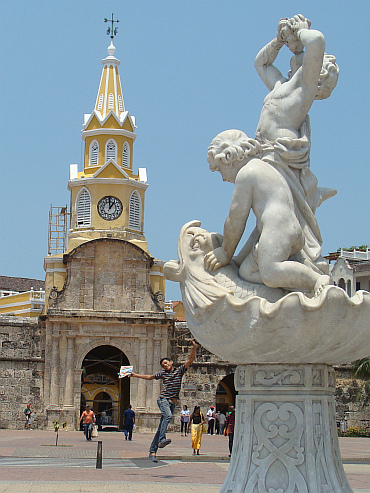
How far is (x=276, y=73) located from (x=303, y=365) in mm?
2856

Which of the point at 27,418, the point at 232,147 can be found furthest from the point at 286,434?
the point at 27,418

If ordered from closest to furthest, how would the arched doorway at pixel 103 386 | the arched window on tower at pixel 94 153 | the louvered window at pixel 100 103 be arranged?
the arched doorway at pixel 103 386, the arched window on tower at pixel 94 153, the louvered window at pixel 100 103

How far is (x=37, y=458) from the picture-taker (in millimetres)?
15828

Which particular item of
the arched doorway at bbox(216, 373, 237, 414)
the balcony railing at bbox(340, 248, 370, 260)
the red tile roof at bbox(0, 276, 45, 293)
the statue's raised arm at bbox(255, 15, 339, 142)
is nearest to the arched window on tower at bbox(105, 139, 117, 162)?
the arched doorway at bbox(216, 373, 237, 414)

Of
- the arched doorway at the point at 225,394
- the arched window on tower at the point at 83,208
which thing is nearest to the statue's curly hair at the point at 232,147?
the arched window on tower at the point at 83,208

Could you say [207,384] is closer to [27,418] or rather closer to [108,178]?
[27,418]

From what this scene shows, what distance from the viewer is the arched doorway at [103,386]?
3772cm

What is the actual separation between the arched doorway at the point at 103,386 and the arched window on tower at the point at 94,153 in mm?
9102

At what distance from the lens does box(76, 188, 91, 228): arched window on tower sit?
37438 mm

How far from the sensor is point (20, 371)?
33969 mm

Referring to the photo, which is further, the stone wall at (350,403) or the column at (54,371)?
the stone wall at (350,403)

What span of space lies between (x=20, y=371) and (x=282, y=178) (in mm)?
28911

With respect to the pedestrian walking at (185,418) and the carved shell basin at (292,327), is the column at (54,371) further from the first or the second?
the carved shell basin at (292,327)

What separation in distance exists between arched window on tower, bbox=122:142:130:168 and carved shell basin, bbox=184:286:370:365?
107ft
